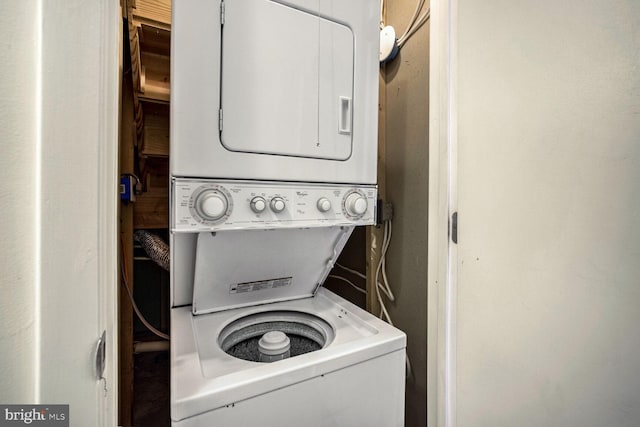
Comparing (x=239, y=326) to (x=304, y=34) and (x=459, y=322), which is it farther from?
(x=304, y=34)

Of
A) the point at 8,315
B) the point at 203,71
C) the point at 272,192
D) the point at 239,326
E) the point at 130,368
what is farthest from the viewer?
the point at 130,368

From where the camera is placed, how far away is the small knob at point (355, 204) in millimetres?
1375

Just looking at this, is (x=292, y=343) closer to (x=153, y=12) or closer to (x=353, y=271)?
(x=353, y=271)

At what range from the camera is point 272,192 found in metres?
1.20

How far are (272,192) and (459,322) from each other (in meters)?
0.89

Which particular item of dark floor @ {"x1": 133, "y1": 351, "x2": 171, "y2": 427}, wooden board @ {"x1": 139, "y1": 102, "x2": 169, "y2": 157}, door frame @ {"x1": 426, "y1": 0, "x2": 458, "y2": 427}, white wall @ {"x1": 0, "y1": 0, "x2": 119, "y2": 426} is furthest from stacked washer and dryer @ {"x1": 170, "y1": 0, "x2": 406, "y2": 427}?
dark floor @ {"x1": 133, "y1": 351, "x2": 171, "y2": 427}

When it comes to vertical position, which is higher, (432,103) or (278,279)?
(432,103)

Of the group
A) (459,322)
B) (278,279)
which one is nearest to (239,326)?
(278,279)

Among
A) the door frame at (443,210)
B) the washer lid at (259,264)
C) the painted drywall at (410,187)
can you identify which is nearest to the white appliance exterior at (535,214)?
the door frame at (443,210)

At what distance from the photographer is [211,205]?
105 centimetres

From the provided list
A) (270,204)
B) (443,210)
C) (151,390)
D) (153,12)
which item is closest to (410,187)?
(443,210)

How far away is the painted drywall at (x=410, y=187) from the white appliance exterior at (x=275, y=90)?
1.15ft

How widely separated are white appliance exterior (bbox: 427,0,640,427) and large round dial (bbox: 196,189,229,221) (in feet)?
2.75
